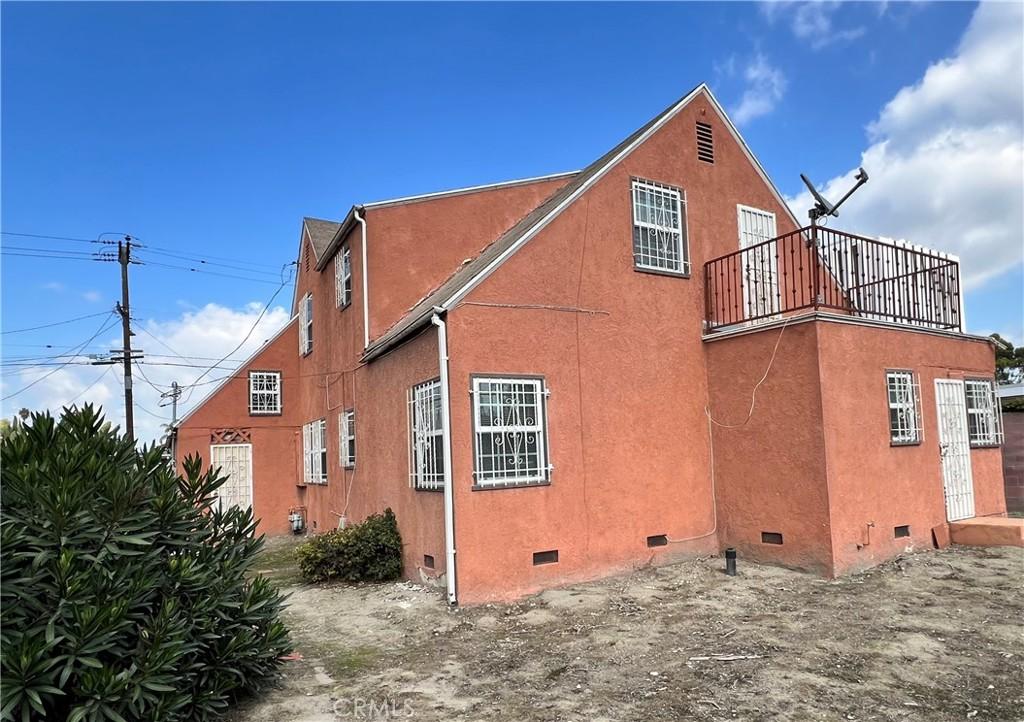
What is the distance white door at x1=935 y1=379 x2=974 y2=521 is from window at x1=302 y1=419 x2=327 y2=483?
1243cm

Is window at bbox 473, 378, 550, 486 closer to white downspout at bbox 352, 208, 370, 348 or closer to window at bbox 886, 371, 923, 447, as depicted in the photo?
white downspout at bbox 352, 208, 370, 348

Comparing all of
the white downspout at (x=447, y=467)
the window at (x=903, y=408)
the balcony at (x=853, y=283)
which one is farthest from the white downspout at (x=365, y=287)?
the window at (x=903, y=408)

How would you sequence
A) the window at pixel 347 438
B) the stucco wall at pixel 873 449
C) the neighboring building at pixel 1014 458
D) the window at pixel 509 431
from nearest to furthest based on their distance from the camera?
the window at pixel 509 431
the stucco wall at pixel 873 449
the window at pixel 347 438
the neighboring building at pixel 1014 458

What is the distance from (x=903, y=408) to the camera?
10523 mm

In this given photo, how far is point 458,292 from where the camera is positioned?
9.01 meters

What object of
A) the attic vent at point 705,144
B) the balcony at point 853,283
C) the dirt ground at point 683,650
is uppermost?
the attic vent at point 705,144

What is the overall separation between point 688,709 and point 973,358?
974cm

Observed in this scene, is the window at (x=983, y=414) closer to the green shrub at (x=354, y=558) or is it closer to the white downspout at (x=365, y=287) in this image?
the green shrub at (x=354, y=558)

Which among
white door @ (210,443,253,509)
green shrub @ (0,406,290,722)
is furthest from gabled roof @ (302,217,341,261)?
green shrub @ (0,406,290,722)

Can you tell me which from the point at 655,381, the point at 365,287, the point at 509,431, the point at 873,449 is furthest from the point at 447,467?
the point at 873,449

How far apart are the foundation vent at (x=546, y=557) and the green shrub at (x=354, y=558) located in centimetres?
265

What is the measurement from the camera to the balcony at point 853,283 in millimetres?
10312

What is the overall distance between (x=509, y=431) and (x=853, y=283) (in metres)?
5.66

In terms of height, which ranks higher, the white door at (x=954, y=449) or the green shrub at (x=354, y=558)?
the white door at (x=954, y=449)
